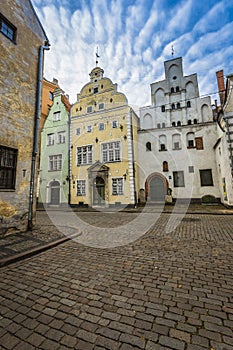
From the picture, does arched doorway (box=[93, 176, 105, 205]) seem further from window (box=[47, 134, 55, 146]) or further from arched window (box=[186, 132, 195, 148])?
arched window (box=[186, 132, 195, 148])

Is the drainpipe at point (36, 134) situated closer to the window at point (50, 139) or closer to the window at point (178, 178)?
the window at point (50, 139)

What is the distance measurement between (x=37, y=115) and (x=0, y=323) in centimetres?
792

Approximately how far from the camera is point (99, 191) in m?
20.2

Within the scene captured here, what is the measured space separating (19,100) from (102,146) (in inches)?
519

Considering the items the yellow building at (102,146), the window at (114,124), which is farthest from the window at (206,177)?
the window at (114,124)

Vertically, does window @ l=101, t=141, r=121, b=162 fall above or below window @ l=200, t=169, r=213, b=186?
above

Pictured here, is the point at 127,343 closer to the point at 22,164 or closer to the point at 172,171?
the point at 22,164

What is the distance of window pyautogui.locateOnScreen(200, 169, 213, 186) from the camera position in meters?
18.8

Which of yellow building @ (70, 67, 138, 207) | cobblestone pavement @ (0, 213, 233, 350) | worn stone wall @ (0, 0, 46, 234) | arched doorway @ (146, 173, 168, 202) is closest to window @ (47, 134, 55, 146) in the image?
yellow building @ (70, 67, 138, 207)

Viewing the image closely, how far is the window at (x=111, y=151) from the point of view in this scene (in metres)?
19.6

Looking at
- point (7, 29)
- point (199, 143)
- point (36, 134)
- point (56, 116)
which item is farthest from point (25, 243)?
point (56, 116)

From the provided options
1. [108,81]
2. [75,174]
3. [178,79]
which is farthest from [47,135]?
[178,79]

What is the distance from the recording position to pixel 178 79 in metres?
25.8

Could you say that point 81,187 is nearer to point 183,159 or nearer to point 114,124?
point 114,124
